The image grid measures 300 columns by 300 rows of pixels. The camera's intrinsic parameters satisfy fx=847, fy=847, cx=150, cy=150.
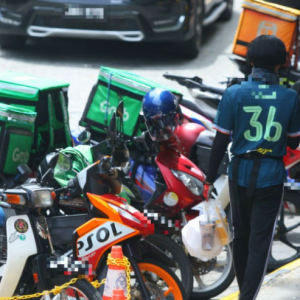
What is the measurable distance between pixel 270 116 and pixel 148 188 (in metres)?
1.81

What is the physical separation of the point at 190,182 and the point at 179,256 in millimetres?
582

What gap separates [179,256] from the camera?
18.1ft

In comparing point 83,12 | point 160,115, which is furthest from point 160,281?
point 83,12

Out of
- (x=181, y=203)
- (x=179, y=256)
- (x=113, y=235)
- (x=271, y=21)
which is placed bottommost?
(x=179, y=256)

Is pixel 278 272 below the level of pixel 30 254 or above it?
below

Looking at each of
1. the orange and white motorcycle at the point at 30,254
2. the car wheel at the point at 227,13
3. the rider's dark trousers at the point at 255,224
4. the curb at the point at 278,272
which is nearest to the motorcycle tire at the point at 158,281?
the orange and white motorcycle at the point at 30,254

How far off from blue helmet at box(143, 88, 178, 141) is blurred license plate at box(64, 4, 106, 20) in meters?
5.21

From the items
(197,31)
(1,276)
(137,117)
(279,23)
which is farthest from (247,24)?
(1,276)

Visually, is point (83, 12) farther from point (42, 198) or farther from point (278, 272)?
point (42, 198)

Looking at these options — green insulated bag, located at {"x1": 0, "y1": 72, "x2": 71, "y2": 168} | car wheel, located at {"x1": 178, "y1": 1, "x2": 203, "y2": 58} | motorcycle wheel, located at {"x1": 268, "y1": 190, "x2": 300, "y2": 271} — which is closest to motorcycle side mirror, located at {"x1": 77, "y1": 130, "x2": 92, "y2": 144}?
green insulated bag, located at {"x1": 0, "y1": 72, "x2": 71, "y2": 168}

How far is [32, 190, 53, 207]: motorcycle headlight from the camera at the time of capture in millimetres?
4715

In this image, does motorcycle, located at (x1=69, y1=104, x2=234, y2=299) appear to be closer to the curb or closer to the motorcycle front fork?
the curb

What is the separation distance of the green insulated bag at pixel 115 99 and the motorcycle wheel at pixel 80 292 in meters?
2.12

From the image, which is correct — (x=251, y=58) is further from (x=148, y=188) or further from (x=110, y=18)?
(x=110, y=18)
